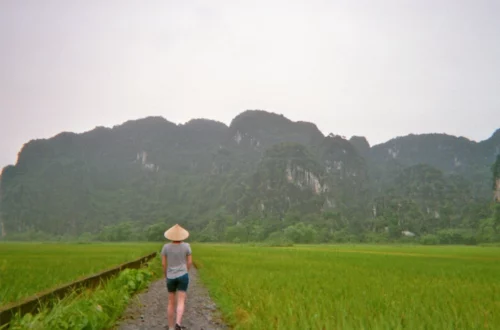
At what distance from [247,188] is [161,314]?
126 meters

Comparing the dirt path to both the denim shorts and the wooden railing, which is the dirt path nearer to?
the denim shorts

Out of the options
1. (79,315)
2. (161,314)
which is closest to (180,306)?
(79,315)

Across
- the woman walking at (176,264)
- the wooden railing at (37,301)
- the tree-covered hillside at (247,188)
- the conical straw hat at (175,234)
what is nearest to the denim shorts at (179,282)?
the woman walking at (176,264)

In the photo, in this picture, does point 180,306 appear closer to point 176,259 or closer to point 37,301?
point 176,259

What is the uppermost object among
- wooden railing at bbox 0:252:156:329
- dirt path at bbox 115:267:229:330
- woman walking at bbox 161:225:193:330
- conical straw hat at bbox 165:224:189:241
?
conical straw hat at bbox 165:224:189:241

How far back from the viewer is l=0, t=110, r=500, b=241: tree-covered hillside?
3839 inches

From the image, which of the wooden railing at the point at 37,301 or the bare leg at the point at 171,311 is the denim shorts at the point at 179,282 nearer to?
the bare leg at the point at 171,311

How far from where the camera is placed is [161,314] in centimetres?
692

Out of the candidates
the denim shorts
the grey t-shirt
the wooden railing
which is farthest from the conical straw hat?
the wooden railing

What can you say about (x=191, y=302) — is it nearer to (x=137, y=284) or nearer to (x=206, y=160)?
(x=137, y=284)

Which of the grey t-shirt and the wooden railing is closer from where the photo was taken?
the wooden railing

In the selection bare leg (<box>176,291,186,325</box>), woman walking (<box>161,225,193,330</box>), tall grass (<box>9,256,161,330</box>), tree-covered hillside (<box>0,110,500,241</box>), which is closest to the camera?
tall grass (<box>9,256,161,330</box>)

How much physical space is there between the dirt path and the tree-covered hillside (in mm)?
74164

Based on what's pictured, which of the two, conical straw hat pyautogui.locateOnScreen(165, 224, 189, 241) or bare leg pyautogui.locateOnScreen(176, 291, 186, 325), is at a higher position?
conical straw hat pyautogui.locateOnScreen(165, 224, 189, 241)
